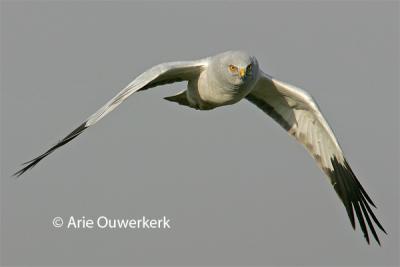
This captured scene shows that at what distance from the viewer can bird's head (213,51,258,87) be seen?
12.4 m

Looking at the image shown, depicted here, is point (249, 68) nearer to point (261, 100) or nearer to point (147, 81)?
point (147, 81)

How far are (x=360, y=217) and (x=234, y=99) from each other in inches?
132

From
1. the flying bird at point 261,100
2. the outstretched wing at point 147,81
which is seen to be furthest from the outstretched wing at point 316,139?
the outstretched wing at point 147,81

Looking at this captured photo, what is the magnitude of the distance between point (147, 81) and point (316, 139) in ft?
12.9

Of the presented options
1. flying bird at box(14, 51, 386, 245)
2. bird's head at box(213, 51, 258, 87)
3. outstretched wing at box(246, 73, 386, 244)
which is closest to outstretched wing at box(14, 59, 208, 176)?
flying bird at box(14, 51, 386, 245)

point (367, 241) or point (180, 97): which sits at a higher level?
point (180, 97)

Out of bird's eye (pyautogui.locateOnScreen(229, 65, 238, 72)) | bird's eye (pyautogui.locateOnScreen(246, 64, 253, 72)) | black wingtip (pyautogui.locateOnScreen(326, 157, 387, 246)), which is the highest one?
bird's eye (pyautogui.locateOnScreen(229, 65, 238, 72))

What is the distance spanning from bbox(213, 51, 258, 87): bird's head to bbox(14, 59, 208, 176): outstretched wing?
57 centimetres

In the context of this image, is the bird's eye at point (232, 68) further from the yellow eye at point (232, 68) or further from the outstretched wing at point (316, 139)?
the outstretched wing at point (316, 139)

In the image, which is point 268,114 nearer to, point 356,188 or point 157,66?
point 356,188

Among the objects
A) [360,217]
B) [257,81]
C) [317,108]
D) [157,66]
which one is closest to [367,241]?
[360,217]

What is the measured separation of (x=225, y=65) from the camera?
1254cm

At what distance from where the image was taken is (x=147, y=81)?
12.0 metres

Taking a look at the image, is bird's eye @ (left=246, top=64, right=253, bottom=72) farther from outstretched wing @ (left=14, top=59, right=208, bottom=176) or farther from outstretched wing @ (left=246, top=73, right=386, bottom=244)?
outstretched wing @ (left=246, top=73, right=386, bottom=244)
